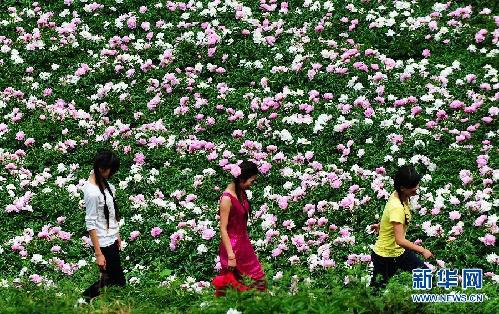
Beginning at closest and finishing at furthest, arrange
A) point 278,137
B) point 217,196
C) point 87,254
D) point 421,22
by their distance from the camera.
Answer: point 87,254
point 217,196
point 278,137
point 421,22

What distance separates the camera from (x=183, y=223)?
31.8 feet

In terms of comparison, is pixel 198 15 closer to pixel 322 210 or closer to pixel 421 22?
pixel 421 22

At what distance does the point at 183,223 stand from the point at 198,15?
5962mm

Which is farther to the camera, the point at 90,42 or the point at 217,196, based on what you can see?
the point at 90,42

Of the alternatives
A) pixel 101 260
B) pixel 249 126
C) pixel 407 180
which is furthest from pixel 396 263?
pixel 249 126

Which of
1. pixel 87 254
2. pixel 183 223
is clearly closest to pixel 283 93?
pixel 183 223

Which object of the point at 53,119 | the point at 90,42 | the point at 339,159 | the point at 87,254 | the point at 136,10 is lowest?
the point at 87,254

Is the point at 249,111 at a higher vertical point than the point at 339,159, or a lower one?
higher

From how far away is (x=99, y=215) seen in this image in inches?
295

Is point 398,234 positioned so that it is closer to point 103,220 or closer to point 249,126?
point 103,220

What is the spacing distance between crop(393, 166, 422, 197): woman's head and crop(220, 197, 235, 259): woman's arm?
1556 millimetres

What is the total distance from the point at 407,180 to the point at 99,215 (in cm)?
293

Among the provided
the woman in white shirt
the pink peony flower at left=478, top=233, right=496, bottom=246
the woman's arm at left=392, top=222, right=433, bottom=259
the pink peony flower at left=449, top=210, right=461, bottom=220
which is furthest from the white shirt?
the pink peony flower at left=478, top=233, right=496, bottom=246

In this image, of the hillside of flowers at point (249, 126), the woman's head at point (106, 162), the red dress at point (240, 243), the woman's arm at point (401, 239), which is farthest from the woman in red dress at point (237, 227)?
the woman's arm at point (401, 239)
